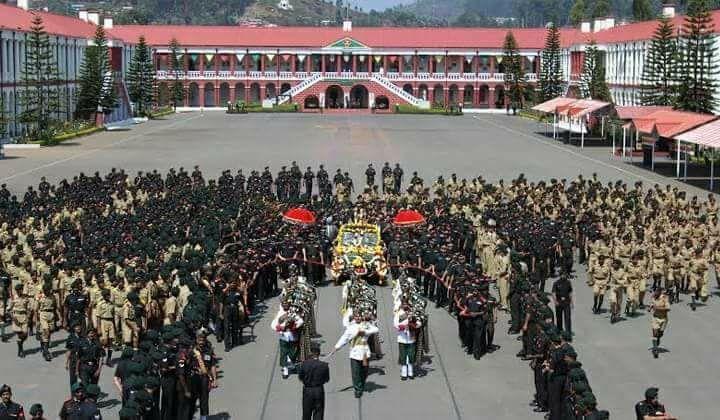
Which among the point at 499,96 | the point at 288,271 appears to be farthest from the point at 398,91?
the point at 288,271

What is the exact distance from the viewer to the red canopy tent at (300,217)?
29391mm

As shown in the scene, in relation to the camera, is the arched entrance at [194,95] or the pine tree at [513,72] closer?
the pine tree at [513,72]

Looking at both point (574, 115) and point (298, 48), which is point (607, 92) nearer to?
point (574, 115)

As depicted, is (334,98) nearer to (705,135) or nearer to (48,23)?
(48,23)

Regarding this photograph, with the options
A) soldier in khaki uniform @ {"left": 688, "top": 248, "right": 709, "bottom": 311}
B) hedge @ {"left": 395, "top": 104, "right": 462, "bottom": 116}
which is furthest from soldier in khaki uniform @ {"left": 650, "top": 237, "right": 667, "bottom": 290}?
hedge @ {"left": 395, "top": 104, "right": 462, "bottom": 116}

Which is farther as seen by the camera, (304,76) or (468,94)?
(468,94)

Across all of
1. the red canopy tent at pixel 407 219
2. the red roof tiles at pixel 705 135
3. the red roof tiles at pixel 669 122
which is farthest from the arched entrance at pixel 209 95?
the red canopy tent at pixel 407 219

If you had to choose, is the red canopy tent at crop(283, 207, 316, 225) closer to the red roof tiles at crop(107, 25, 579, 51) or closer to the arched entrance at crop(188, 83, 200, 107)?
the red roof tiles at crop(107, 25, 579, 51)

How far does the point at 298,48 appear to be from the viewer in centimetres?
A: 11856

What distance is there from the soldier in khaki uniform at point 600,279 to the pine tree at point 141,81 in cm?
7678

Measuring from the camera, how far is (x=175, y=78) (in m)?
116

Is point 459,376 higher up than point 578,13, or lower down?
lower down

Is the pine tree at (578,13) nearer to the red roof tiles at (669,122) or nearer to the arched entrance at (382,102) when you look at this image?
the arched entrance at (382,102)

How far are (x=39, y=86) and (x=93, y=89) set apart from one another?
10.9m
